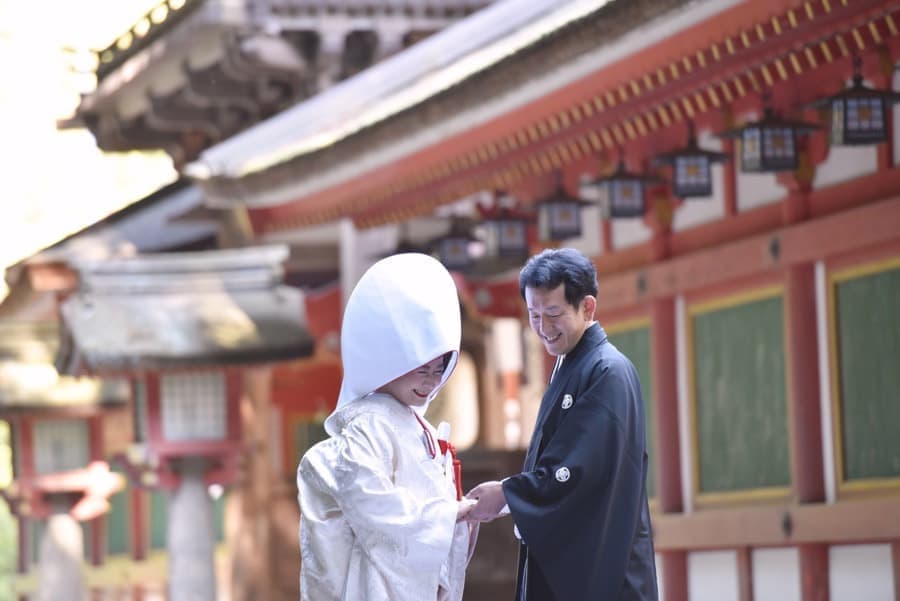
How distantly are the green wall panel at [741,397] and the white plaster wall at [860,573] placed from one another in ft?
2.38

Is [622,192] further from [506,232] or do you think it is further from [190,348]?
[190,348]

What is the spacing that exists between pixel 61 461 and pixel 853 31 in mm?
15850

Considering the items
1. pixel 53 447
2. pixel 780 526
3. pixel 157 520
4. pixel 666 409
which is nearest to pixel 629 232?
pixel 666 409

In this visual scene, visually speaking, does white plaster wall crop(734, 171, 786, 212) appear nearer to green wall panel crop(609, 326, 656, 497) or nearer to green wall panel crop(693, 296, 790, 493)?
green wall panel crop(693, 296, 790, 493)

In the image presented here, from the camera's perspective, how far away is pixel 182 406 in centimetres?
1900

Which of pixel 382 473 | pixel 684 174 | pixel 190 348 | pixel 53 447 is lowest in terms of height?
pixel 382 473

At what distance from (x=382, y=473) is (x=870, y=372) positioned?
170 inches

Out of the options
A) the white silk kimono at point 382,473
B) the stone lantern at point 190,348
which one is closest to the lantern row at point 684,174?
the stone lantern at point 190,348

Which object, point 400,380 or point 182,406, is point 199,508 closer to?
point 182,406

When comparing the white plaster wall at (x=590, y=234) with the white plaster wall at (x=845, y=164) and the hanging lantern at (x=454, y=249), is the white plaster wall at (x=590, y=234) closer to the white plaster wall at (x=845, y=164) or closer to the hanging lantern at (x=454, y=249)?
the hanging lantern at (x=454, y=249)

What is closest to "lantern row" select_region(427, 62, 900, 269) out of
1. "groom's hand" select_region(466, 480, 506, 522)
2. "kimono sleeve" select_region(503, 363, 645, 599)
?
"kimono sleeve" select_region(503, 363, 645, 599)

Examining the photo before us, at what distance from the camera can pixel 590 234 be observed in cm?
1452

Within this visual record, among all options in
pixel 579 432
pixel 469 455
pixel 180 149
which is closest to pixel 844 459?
pixel 579 432

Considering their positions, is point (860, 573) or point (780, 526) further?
point (780, 526)
